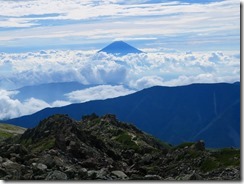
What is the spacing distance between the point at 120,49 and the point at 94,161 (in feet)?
39.4

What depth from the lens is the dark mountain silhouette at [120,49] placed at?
4772 centimetres

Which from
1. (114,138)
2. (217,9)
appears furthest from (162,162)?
(114,138)

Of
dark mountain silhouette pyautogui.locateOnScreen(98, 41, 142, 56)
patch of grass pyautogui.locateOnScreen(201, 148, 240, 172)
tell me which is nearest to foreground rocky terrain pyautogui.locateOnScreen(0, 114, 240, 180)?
patch of grass pyautogui.locateOnScreen(201, 148, 240, 172)

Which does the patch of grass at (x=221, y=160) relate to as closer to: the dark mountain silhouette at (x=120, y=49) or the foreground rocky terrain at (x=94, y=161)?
the foreground rocky terrain at (x=94, y=161)

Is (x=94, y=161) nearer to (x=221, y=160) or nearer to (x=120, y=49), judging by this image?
(x=120, y=49)

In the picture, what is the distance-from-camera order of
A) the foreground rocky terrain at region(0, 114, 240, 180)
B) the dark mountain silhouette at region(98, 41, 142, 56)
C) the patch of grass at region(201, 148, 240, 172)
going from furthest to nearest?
the dark mountain silhouette at region(98, 41, 142, 56), the patch of grass at region(201, 148, 240, 172), the foreground rocky terrain at region(0, 114, 240, 180)

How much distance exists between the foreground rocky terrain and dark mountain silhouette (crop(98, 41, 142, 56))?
11.5 meters

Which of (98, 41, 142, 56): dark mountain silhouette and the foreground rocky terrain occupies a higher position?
(98, 41, 142, 56): dark mountain silhouette

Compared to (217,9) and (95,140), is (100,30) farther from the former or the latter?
(95,140)

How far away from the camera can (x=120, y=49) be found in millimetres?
48906

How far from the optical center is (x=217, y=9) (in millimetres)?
40062

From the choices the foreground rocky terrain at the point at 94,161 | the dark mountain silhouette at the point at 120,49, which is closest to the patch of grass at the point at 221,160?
the foreground rocky terrain at the point at 94,161

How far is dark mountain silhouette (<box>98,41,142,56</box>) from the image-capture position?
47.7 metres

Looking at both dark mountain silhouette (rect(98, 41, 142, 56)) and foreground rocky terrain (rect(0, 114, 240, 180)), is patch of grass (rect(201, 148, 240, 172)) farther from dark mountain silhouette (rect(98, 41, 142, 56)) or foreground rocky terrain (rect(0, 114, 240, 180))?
dark mountain silhouette (rect(98, 41, 142, 56))
